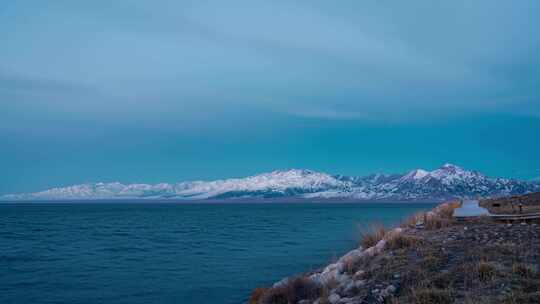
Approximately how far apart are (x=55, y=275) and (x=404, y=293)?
19026mm

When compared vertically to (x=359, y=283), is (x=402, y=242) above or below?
above

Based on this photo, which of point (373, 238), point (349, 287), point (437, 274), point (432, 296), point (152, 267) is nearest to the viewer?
point (432, 296)

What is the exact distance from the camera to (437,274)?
1069 centimetres

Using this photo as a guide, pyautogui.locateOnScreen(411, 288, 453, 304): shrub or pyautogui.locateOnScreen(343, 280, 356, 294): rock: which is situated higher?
pyautogui.locateOnScreen(411, 288, 453, 304): shrub

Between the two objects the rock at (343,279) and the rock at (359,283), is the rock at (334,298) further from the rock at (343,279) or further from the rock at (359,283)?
the rock at (343,279)

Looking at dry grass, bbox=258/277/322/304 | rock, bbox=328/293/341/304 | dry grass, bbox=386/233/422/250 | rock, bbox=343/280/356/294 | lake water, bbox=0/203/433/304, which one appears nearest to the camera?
rock, bbox=328/293/341/304

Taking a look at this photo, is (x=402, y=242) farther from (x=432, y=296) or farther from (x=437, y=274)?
(x=432, y=296)

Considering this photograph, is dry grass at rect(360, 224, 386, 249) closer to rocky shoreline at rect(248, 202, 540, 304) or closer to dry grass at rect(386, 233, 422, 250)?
rocky shoreline at rect(248, 202, 540, 304)

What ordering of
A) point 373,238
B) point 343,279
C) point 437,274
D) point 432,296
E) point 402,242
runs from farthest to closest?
1. point 373,238
2. point 402,242
3. point 343,279
4. point 437,274
5. point 432,296

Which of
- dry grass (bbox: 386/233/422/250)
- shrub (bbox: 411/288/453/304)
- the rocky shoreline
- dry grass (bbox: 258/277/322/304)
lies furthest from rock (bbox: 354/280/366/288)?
dry grass (bbox: 386/233/422/250)

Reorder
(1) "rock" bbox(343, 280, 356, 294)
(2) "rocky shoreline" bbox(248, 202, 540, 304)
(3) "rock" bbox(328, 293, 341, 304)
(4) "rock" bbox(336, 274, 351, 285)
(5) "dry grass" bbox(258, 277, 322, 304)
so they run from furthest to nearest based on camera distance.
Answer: (5) "dry grass" bbox(258, 277, 322, 304), (4) "rock" bbox(336, 274, 351, 285), (1) "rock" bbox(343, 280, 356, 294), (3) "rock" bbox(328, 293, 341, 304), (2) "rocky shoreline" bbox(248, 202, 540, 304)

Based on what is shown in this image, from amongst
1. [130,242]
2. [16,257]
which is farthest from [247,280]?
[130,242]

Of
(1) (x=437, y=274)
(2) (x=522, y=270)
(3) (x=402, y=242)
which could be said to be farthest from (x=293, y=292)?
(2) (x=522, y=270)

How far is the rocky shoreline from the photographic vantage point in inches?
361
